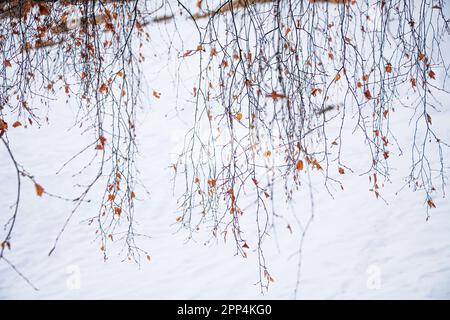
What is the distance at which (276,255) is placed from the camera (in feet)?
10.4

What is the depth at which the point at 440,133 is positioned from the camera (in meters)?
4.15

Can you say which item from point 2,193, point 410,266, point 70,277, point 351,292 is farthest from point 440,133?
point 2,193

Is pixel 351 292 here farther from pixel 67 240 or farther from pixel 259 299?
Result: pixel 67 240

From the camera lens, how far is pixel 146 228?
3.83 metres

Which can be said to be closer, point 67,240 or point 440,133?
point 67,240

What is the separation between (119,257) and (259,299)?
5.23 ft

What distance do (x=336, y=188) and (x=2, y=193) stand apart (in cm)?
467

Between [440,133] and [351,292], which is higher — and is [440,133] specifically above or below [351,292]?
above

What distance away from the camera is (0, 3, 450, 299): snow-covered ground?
9.16 ft

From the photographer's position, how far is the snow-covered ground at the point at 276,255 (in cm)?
279

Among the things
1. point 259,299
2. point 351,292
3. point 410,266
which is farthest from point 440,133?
point 259,299
